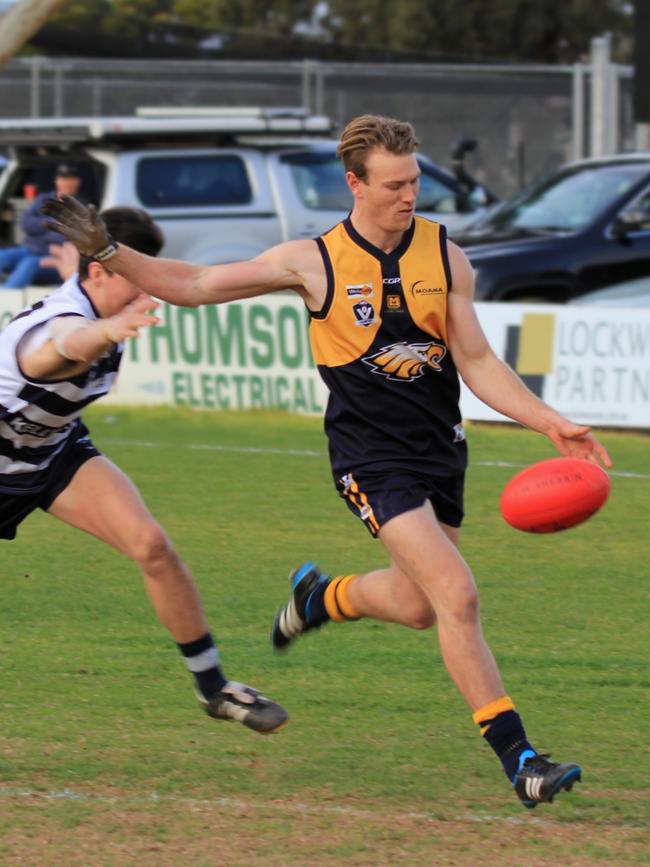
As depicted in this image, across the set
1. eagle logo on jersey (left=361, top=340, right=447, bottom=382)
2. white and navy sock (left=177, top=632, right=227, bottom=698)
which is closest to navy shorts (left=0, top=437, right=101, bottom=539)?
white and navy sock (left=177, top=632, right=227, bottom=698)

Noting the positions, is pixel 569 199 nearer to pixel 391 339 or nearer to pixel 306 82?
pixel 306 82

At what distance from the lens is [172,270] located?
534cm

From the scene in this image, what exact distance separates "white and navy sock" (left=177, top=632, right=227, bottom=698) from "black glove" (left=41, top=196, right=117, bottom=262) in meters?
1.46

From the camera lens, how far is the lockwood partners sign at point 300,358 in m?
13.3

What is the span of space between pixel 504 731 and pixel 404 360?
1179 mm

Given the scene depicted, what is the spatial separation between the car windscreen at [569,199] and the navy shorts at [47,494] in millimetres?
10071

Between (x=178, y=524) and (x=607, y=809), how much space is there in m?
5.32

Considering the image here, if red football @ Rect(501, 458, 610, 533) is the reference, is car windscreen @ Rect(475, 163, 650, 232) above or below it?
below

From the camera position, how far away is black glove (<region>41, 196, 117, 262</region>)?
515 centimetres

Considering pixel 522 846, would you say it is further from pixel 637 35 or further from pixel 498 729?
pixel 637 35

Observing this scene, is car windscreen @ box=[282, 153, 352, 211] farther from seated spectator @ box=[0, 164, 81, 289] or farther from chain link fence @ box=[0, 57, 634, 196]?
chain link fence @ box=[0, 57, 634, 196]

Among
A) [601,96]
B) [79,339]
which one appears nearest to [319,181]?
[601,96]

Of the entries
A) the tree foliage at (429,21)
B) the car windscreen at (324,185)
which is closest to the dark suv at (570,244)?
the car windscreen at (324,185)

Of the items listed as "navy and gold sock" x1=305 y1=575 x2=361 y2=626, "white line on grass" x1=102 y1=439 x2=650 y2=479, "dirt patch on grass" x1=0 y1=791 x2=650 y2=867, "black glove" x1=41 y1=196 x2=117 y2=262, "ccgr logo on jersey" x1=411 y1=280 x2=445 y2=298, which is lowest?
"white line on grass" x1=102 y1=439 x2=650 y2=479
